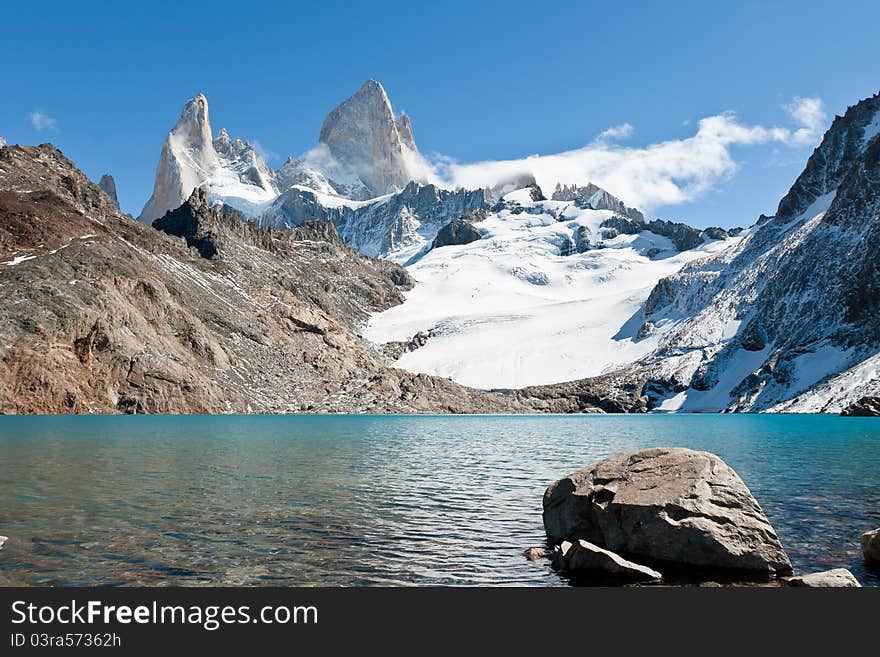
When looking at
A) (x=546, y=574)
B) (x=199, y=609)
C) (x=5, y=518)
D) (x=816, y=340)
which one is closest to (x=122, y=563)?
(x=199, y=609)

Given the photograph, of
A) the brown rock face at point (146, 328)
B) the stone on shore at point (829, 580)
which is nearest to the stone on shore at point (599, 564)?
the stone on shore at point (829, 580)

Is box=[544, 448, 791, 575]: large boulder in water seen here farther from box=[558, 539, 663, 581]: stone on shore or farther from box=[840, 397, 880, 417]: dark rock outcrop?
box=[840, 397, 880, 417]: dark rock outcrop

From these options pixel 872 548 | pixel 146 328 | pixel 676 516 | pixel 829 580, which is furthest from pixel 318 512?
pixel 146 328

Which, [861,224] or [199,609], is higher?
[861,224]

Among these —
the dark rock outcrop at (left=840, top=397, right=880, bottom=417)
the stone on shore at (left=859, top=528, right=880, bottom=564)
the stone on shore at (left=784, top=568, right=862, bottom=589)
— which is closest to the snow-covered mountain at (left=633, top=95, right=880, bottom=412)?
the dark rock outcrop at (left=840, top=397, right=880, bottom=417)

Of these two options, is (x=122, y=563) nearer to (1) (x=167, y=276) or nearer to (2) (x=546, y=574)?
(2) (x=546, y=574)

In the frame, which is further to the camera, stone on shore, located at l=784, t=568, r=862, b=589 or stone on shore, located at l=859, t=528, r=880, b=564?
stone on shore, located at l=859, t=528, r=880, b=564

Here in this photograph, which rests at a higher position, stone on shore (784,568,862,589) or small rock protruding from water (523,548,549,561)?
stone on shore (784,568,862,589)
